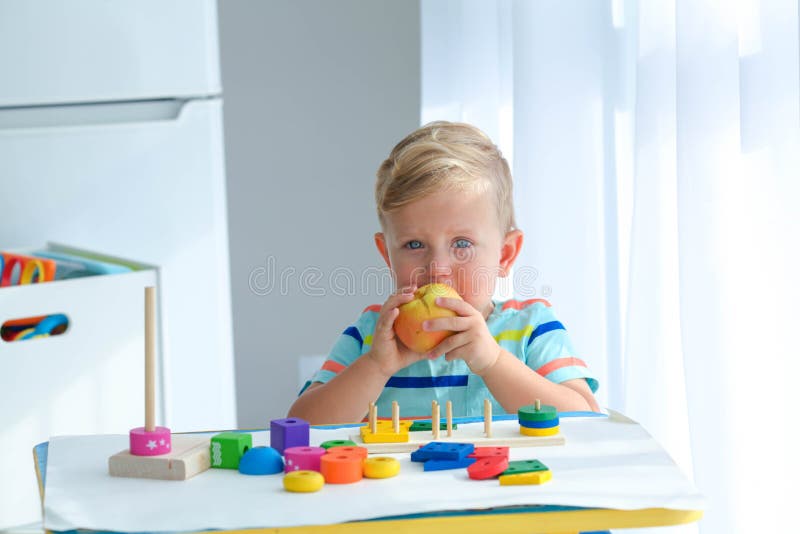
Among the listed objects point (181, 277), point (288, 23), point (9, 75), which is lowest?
point (181, 277)

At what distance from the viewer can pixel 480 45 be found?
80.4 inches

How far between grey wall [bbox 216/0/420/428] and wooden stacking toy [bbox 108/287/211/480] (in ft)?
6.50

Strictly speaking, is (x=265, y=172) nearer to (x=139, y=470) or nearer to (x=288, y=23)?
(x=288, y=23)

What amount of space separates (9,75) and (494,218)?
1080mm

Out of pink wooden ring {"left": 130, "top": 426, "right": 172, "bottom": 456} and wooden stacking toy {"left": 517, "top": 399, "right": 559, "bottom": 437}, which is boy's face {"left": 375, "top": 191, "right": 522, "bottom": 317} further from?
pink wooden ring {"left": 130, "top": 426, "right": 172, "bottom": 456}

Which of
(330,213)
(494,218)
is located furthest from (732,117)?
(330,213)

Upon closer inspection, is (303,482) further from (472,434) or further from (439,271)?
(439,271)

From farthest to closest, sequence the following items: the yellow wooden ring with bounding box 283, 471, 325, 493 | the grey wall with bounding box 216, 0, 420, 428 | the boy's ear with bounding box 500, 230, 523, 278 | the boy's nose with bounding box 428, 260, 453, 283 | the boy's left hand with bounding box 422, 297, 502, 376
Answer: the grey wall with bounding box 216, 0, 420, 428
the boy's ear with bounding box 500, 230, 523, 278
the boy's nose with bounding box 428, 260, 453, 283
the boy's left hand with bounding box 422, 297, 502, 376
the yellow wooden ring with bounding box 283, 471, 325, 493

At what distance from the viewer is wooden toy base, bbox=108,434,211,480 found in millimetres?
740

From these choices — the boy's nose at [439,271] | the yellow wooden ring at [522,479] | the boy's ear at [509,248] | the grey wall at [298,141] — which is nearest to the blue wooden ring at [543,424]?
the yellow wooden ring at [522,479]

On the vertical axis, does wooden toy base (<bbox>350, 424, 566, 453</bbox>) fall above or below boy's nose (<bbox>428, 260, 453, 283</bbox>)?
below

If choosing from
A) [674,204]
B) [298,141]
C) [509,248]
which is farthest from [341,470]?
[298,141]

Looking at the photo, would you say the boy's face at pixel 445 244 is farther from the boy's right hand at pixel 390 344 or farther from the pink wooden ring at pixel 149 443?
the pink wooden ring at pixel 149 443

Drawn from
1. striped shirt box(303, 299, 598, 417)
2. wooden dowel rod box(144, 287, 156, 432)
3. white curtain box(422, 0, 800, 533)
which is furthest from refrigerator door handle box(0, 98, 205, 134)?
wooden dowel rod box(144, 287, 156, 432)
